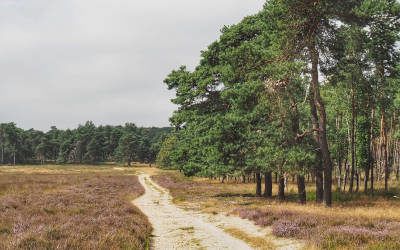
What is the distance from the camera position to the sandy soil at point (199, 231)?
1544 centimetres

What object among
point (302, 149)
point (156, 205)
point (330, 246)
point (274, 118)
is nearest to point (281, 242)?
point (330, 246)

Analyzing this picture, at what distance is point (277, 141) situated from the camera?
26.9 m

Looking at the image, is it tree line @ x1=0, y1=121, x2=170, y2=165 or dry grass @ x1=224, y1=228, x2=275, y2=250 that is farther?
tree line @ x1=0, y1=121, x2=170, y2=165

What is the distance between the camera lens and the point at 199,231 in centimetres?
1889

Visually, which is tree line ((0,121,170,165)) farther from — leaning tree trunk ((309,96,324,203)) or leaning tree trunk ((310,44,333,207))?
leaning tree trunk ((310,44,333,207))

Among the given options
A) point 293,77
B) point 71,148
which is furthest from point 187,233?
point 71,148

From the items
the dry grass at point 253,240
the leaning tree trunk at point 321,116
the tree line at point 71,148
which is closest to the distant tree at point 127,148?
the tree line at point 71,148

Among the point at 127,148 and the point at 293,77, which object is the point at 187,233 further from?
the point at 127,148

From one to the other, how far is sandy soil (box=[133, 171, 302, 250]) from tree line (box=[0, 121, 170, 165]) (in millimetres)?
149437

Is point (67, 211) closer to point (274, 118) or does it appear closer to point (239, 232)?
point (239, 232)

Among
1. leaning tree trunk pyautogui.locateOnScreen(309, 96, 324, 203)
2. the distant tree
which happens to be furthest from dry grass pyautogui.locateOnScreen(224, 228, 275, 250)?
the distant tree

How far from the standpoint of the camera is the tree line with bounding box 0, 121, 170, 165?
177575 millimetres

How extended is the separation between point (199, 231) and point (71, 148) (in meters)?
180

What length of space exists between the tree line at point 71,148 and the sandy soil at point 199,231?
149437mm
